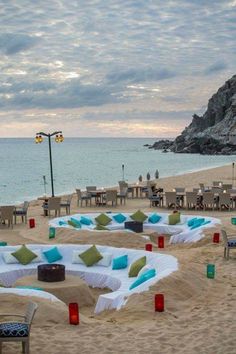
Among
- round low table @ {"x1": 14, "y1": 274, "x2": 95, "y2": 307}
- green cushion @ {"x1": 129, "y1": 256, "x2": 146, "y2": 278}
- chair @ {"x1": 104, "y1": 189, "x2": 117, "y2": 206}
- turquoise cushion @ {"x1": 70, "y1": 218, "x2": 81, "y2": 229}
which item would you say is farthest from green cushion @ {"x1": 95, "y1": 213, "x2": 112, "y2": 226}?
round low table @ {"x1": 14, "y1": 274, "x2": 95, "y2": 307}

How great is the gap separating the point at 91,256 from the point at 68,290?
2311 mm

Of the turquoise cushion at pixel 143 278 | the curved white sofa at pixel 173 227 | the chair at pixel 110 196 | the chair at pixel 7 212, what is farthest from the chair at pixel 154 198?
the turquoise cushion at pixel 143 278

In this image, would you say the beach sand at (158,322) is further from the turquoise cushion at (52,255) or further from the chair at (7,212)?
the chair at (7,212)

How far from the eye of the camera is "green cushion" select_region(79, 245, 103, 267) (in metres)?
13.8

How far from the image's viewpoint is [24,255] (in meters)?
14.0

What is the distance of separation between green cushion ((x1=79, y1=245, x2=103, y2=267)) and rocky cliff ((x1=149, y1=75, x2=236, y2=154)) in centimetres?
9771

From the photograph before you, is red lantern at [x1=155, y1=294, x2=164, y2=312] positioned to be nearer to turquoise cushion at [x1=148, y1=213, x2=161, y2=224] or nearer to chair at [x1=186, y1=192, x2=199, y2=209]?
turquoise cushion at [x1=148, y1=213, x2=161, y2=224]

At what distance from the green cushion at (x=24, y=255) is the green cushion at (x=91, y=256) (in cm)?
→ 137

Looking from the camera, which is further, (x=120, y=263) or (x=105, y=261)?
(x=105, y=261)

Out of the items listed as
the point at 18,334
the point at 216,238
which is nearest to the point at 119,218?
the point at 216,238

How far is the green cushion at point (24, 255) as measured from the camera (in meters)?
13.9

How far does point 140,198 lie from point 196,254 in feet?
50.8

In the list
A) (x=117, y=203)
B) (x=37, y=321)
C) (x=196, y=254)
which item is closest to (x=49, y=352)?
(x=37, y=321)

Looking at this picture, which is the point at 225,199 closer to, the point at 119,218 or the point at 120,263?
the point at 119,218
